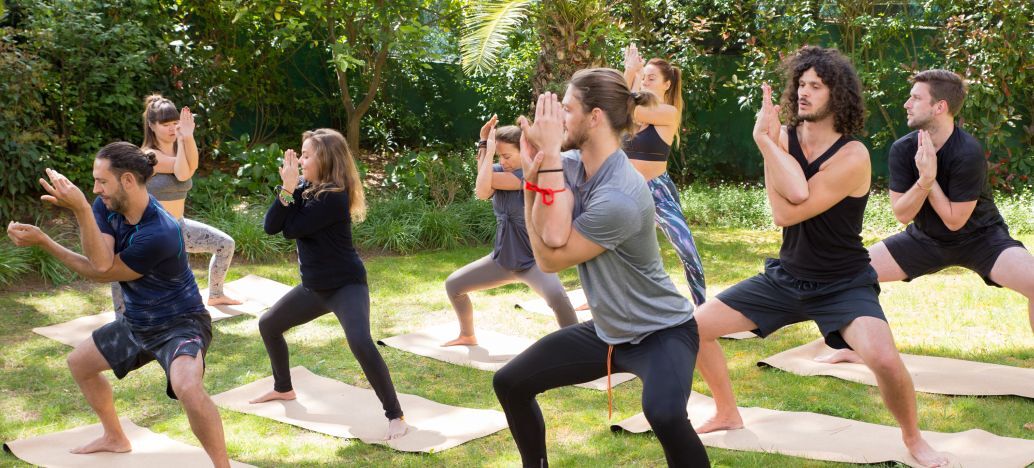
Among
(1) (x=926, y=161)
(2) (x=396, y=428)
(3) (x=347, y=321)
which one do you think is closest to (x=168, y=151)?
(3) (x=347, y=321)

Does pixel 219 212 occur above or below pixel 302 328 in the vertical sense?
above

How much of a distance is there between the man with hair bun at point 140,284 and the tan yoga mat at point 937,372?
11.3 feet

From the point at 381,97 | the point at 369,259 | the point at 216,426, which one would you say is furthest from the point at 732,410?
the point at 381,97

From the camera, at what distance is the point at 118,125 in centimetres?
1066

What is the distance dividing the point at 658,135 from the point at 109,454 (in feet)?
12.0

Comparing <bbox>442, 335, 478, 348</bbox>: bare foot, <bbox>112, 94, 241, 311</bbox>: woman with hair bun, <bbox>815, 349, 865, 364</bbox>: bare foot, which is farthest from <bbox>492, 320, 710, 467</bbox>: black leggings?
<bbox>112, 94, 241, 311</bbox>: woman with hair bun

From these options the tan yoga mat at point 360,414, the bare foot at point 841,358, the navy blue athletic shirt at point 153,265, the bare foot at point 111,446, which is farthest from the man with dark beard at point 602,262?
the bare foot at point 841,358

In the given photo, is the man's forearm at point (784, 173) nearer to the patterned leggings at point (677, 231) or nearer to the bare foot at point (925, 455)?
the bare foot at point (925, 455)

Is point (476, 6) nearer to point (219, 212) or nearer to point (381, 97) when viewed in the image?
point (219, 212)

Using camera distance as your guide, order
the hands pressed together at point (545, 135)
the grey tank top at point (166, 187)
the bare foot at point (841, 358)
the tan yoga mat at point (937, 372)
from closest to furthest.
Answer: the hands pressed together at point (545, 135) → the tan yoga mat at point (937, 372) → the bare foot at point (841, 358) → the grey tank top at point (166, 187)

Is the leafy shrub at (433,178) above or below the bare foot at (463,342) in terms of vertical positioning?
above

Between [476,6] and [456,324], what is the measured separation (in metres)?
4.66

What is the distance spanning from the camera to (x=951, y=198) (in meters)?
5.21

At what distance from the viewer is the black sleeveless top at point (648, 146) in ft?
20.6
